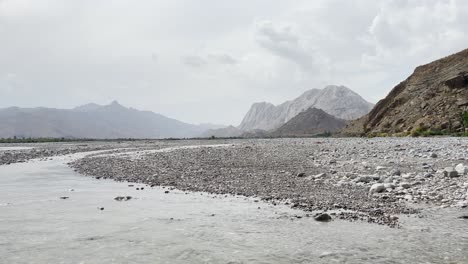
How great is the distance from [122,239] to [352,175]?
44.8 ft

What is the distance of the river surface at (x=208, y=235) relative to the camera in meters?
9.59

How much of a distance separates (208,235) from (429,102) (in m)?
96.0

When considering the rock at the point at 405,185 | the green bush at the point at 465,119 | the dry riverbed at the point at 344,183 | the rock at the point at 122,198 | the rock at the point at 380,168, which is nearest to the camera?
the dry riverbed at the point at 344,183

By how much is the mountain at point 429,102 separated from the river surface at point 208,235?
74920 mm

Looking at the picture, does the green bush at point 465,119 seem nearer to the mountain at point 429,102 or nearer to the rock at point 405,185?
the mountain at point 429,102

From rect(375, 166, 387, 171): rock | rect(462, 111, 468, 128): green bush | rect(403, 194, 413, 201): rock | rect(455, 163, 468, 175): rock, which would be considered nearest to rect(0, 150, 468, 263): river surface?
rect(403, 194, 413, 201): rock

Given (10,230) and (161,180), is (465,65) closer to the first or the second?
(161,180)

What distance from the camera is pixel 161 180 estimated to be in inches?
946

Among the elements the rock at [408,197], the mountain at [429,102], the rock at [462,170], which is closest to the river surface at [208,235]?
the rock at [408,197]

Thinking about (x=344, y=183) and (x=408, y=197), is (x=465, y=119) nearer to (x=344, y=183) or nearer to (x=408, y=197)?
(x=344, y=183)

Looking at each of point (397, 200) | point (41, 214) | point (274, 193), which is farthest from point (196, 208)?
point (397, 200)

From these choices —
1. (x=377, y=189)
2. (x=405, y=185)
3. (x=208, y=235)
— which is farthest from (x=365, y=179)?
(x=208, y=235)

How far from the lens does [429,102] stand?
93.9 meters

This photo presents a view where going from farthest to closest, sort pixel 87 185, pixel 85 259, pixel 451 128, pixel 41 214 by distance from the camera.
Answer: pixel 451 128, pixel 87 185, pixel 41 214, pixel 85 259
